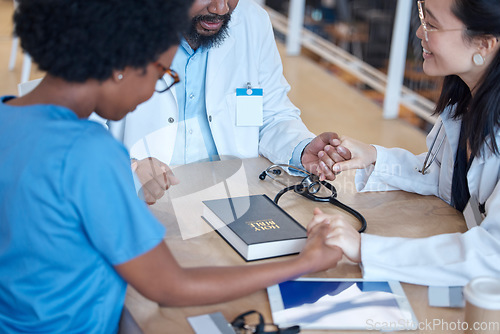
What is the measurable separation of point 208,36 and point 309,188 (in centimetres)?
68

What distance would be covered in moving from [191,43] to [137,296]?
107cm

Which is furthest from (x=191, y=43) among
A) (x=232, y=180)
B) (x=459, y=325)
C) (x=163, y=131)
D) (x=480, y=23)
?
(x=459, y=325)

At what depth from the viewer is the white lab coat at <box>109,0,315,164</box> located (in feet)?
5.93

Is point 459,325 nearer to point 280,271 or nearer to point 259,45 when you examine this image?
point 280,271

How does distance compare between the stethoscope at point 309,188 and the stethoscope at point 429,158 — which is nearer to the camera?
the stethoscope at point 309,188

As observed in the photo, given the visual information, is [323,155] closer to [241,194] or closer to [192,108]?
[241,194]

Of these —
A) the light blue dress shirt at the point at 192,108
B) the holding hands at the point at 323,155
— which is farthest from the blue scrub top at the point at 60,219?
the light blue dress shirt at the point at 192,108

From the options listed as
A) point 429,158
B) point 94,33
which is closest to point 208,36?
point 429,158

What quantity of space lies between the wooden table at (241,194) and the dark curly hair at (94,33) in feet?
1.35

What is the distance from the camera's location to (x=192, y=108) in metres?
1.89

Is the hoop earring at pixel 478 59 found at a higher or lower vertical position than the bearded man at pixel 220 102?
higher

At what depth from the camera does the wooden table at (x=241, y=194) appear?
3.20 feet

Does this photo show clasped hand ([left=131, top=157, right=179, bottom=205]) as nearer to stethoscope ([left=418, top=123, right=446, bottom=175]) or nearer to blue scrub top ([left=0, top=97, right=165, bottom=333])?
blue scrub top ([left=0, top=97, right=165, bottom=333])

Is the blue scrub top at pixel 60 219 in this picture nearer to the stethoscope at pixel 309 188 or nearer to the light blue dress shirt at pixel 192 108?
the stethoscope at pixel 309 188
